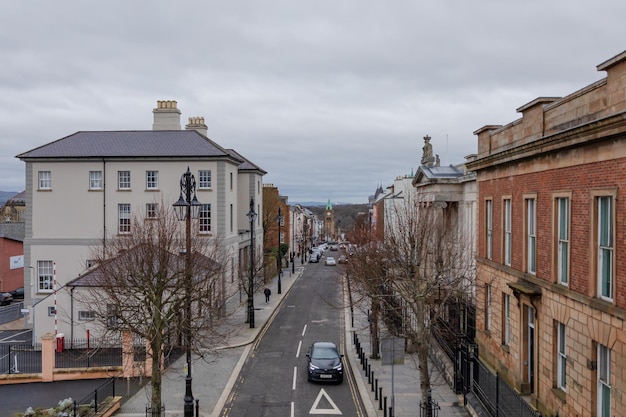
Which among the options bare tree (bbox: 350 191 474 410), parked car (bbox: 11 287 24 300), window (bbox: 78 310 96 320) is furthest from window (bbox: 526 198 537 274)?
parked car (bbox: 11 287 24 300)

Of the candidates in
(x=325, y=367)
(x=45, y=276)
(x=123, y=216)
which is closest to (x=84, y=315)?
(x=45, y=276)

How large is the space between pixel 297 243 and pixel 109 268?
3394 inches

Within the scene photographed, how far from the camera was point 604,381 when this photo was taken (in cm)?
1310

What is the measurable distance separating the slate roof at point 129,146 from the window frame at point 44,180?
1170 millimetres

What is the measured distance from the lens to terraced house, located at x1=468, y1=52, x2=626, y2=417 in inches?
485

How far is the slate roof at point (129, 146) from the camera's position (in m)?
38.0

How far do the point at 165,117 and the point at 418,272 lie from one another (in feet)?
97.3

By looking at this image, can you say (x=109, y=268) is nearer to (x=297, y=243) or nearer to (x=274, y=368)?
(x=274, y=368)

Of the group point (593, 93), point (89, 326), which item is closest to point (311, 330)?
point (89, 326)

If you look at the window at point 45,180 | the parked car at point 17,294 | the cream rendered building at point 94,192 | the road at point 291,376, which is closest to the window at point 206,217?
the cream rendered building at point 94,192

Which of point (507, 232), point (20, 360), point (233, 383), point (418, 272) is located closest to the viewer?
point (418, 272)

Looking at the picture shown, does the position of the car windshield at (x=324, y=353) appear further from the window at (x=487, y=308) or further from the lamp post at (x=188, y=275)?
the lamp post at (x=188, y=275)

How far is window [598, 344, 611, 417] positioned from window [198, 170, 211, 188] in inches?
1164

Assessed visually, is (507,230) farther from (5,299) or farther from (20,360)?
(5,299)
